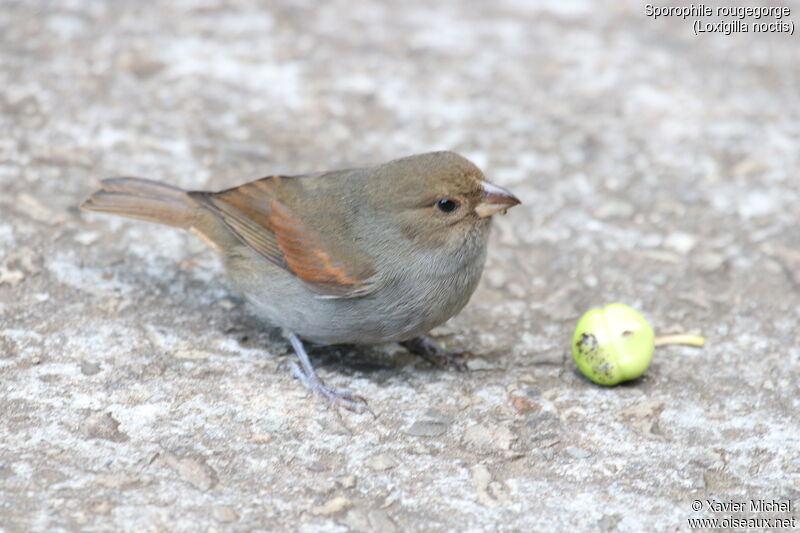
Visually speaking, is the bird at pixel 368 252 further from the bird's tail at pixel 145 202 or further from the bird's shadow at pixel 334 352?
the bird's tail at pixel 145 202

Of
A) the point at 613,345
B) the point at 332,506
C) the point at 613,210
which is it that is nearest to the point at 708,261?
the point at 613,210

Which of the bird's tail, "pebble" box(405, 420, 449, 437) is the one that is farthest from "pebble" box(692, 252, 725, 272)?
the bird's tail

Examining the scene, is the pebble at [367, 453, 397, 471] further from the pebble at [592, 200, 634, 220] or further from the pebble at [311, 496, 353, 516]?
the pebble at [592, 200, 634, 220]

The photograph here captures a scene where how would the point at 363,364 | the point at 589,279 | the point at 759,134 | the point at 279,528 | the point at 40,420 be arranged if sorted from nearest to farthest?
the point at 279,528 → the point at 40,420 → the point at 363,364 → the point at 589,279 → the point at 759,134

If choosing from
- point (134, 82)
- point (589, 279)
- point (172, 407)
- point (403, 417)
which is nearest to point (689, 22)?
point (589, 279)

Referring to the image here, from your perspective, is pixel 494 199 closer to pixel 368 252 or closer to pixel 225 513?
pixel 368 252

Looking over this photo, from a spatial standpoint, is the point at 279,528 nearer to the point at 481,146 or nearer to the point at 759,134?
the point at 481,146

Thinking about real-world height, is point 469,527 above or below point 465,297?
below
